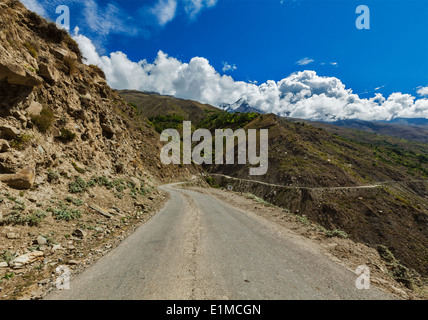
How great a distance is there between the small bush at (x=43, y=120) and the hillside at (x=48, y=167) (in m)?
0.05

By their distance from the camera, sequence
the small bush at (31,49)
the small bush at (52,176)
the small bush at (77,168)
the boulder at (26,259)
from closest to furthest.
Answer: the boulder at (26,259) → the small bush at (52,176) → the small bush at (31,49) → the small bush at (77,168)

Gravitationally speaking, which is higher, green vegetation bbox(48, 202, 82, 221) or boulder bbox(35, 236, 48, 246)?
green vegetation bbox(48, 202, 82, 221)

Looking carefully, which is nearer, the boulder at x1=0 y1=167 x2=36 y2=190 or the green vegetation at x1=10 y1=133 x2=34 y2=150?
the boulder at x1=0 y1=167 x2=36 y2=190

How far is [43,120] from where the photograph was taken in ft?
33.1

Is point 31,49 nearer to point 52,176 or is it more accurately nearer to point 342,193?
point 52,176

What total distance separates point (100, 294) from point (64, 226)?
4.97m

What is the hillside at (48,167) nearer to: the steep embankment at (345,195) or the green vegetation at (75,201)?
the green vegetation at (75,201)

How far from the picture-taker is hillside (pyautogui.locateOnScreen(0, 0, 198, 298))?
618 cm

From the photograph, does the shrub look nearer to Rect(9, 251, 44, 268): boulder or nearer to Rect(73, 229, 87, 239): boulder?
Rect(73, 229, 87, 239): boulder

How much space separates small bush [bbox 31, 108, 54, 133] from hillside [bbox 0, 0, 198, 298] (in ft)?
0.17

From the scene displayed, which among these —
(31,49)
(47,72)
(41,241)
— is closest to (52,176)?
(41,241)

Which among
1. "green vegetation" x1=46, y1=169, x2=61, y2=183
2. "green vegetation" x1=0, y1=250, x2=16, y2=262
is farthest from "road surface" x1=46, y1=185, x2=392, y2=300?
"green vegetation" x1=46, y1=169, x2=61, y2=183

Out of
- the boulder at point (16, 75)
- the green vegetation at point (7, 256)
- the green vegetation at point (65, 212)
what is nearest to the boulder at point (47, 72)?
the boulder at point (16, 75)

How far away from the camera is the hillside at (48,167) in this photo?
6177 mm
